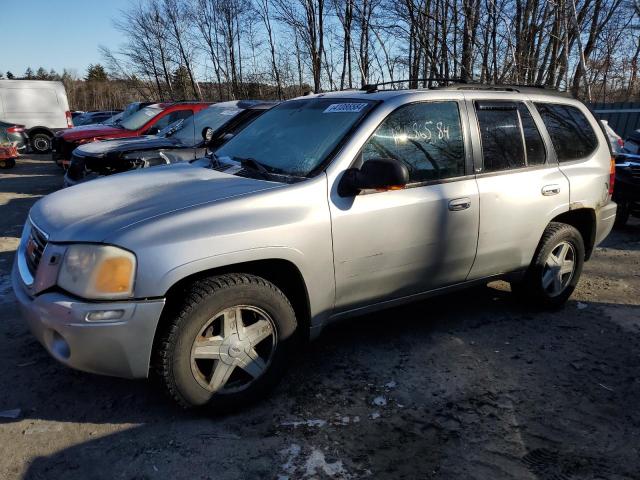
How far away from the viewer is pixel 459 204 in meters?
3.27

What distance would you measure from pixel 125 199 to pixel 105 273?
65 cm

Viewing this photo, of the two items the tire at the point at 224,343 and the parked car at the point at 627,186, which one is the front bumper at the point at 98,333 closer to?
the tire at the point at 224,343

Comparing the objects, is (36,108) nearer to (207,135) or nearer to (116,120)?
(116,120)

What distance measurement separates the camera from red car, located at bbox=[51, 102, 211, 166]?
33.3 feet

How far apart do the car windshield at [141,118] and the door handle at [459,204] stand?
861 cm

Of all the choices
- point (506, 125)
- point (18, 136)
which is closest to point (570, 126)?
point (506, 125)

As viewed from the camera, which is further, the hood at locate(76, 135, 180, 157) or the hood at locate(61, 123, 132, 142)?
the hood at locate(61, 123, 132, 142)

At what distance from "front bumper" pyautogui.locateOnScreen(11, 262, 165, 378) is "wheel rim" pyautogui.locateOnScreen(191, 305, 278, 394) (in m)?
0.28

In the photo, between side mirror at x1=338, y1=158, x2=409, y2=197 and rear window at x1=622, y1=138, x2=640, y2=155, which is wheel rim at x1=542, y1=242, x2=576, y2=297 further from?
rear window at x1=622, y1=138, x2=640, y2=155

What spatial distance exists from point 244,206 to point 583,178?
2.92 m

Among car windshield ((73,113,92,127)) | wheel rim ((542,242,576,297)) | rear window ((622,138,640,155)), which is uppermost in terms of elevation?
car windshield ((73,113,92,127))

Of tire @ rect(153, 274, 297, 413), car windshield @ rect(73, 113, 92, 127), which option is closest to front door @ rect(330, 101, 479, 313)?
tire @ rect(153, 274, 297, 413)

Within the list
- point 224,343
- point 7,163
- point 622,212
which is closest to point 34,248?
point 224,343

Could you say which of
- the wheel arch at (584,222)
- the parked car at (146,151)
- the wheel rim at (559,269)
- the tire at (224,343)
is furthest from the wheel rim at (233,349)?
the parked car at (146,151)
